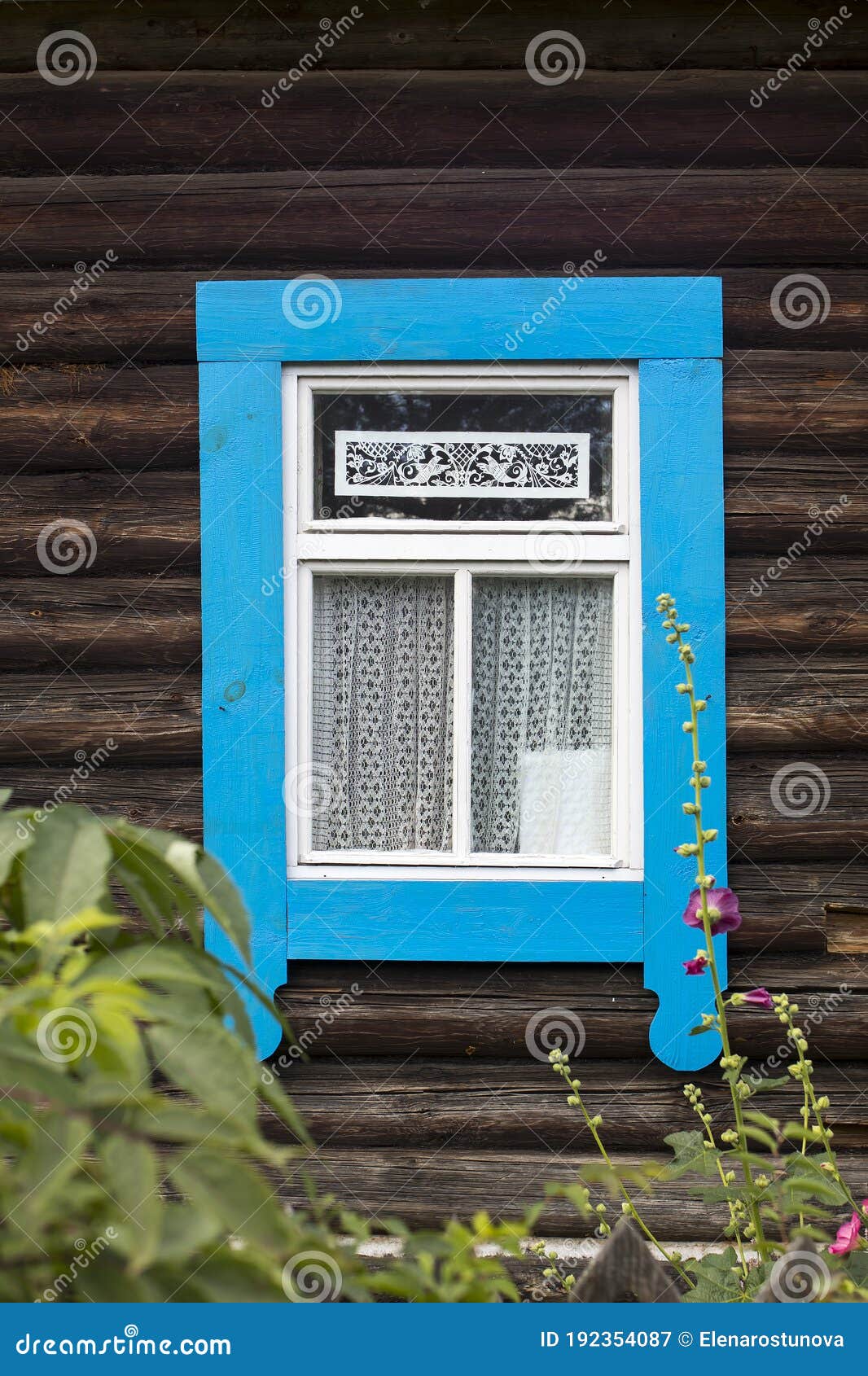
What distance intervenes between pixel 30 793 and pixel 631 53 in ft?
8.67

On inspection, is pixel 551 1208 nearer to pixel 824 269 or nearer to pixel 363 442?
pixel 363 442

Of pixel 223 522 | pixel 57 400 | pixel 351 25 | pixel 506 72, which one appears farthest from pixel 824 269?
pixel 57 400

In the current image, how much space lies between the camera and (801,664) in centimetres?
270

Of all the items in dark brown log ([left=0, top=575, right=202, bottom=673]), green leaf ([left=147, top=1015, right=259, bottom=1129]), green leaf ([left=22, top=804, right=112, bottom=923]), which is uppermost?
dark brown log ([left=0, top=575, right=202, bottom=673])

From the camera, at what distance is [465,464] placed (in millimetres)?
2750

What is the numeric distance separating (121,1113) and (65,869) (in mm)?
152

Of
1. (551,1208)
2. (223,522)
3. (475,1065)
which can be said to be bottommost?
(551,1208)

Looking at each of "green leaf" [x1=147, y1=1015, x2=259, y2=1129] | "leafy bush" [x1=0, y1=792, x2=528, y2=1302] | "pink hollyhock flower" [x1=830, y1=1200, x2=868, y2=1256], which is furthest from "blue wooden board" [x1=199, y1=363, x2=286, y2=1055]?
"green leaf" [x1=147, y1=1015, x2=259, y2=1129]

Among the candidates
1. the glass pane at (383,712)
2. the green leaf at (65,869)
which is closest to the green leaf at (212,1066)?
the green leaf at (65,869)

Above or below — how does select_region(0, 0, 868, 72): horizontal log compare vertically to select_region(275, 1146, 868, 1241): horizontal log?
above

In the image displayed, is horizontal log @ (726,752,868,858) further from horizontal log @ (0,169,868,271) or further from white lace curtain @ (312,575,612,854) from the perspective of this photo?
horizontal log @ (0,169,868,271)

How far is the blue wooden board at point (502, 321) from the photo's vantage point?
2676mm

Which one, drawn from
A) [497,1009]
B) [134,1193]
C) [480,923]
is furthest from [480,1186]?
[134,1193]

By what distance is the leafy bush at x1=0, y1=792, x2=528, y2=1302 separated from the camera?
49 centimetres
